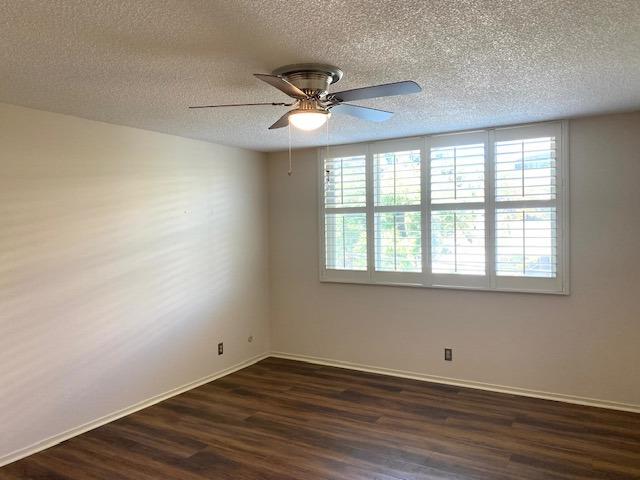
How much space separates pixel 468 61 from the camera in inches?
101

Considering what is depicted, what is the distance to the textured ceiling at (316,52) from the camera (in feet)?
6.40

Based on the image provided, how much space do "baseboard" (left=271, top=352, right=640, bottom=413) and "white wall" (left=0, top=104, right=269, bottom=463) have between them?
2.70ft

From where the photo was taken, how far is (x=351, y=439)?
137 inches

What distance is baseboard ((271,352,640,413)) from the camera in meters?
3.96

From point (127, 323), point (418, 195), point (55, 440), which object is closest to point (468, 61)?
point (418, 195)

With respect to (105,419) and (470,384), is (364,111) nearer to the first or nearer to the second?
(470,384)

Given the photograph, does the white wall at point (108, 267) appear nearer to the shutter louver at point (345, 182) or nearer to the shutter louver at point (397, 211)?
the shutter louver at point (345, 182)

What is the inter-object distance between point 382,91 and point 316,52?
14.9 inches

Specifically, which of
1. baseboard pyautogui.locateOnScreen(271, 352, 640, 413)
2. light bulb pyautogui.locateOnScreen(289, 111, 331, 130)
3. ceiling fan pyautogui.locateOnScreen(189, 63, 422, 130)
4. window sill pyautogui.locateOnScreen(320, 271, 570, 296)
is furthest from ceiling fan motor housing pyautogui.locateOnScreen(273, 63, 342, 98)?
baseboard pyautogui.locateOnScreen(271, 352, 640, 413)

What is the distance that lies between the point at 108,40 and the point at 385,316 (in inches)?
142

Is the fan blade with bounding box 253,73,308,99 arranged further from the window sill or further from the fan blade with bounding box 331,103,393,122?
the window sill

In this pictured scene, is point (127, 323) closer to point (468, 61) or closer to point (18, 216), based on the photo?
point (18, 216)

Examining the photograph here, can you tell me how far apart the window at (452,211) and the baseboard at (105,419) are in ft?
4.99

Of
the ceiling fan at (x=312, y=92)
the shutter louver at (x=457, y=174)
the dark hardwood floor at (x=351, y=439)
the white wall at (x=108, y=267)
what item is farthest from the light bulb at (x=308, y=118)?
the shutter louver at (x=457, y=174)
